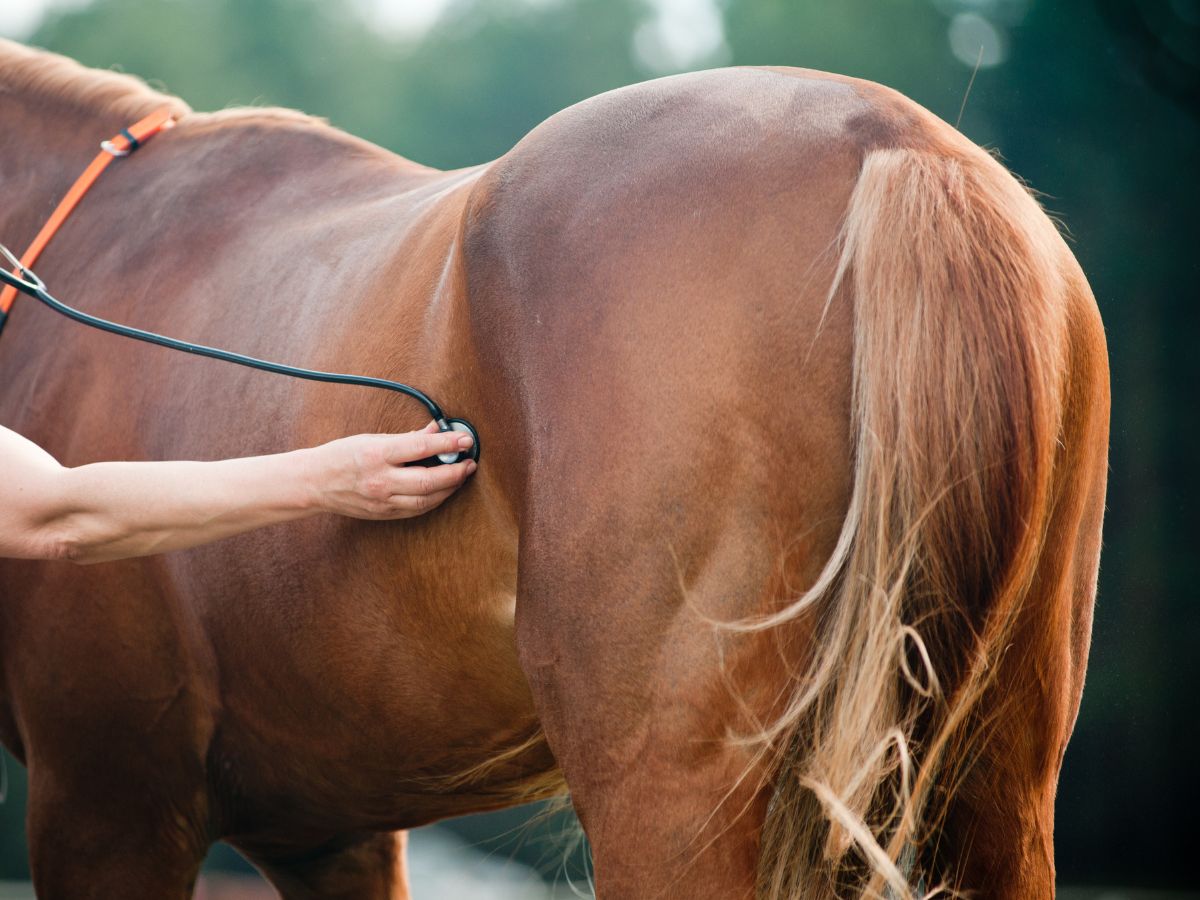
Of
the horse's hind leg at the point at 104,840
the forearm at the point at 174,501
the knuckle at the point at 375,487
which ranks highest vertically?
the knuckle at the point at 375,487

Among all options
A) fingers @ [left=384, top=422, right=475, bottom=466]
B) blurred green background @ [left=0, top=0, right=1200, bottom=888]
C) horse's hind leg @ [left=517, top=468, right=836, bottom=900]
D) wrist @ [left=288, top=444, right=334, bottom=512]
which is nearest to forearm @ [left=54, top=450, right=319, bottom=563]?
wrist @ [left=288, top=444, right=334, bottom=512]

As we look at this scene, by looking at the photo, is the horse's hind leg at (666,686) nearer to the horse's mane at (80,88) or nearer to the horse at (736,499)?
the horse at (736,499)

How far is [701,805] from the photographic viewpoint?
117 centimetres

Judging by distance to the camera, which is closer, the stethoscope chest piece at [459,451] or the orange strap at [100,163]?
the stethoscope chest piece at [459,451]

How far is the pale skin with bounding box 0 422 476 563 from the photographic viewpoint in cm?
135

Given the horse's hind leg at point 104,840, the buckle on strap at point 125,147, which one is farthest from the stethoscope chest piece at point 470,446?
the buckle on strap at point 125,147

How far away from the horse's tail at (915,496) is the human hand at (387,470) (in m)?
0.45

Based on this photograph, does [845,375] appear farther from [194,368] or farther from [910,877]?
[194,368]

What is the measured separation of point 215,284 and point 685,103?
102 cm

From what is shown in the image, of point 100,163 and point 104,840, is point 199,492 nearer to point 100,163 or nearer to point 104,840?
point 104,840

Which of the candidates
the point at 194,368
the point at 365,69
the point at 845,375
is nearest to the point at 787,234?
the point at 845,375

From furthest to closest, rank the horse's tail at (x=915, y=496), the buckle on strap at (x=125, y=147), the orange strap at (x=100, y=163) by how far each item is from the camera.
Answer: the buckle on strap at (x=125, y=147), the orange strap at (x=100, y=163), the horse's tail at (x=915, y=496)

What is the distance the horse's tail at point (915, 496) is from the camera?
1.12m

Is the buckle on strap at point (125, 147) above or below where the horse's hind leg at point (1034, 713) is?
above
